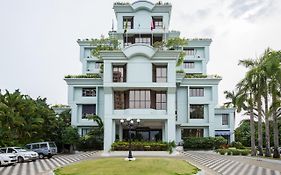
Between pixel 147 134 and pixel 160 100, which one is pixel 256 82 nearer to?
pixel 160 100

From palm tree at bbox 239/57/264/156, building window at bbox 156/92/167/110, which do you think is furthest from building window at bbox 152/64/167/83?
palm tree at bbox 239/57/264/156

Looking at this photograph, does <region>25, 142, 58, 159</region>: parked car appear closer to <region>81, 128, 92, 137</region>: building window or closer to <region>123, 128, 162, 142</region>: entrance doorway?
<region>123, 128, 162, 142</region>: entrance doorway

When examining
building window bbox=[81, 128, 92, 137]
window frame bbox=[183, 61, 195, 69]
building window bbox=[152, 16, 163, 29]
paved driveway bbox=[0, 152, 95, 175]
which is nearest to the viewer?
paved driveway bbox=[0, 152, 95, 175]

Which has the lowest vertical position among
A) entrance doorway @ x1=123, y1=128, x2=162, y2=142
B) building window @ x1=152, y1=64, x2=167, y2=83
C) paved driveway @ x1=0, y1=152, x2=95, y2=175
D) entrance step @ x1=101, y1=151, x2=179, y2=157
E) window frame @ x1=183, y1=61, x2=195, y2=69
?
paved driveway @ x1=0, y1=152, x2=95, y2=175

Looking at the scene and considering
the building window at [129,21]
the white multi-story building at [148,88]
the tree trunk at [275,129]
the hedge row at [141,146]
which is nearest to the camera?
the tree trunk at [275,129]

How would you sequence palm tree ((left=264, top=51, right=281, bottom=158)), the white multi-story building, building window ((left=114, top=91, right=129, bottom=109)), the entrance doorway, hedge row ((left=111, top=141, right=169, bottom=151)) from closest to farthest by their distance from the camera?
palm tree ((left=264, top=51, right=281, bottom=158))
hedge row ((left=111, top=141, right=169, bottom=151))
the white multi-story building
building window ((left=114, top=91, right=129, bottom=109))
the entrance doorway

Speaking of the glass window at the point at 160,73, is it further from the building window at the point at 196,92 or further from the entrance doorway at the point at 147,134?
the building window at the point at 196,92

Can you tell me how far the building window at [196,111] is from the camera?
51.1 meters

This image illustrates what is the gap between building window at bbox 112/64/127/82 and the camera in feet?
135

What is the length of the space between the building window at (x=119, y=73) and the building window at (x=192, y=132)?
48.0ft

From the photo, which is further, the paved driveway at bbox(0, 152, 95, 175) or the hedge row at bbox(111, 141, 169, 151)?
the hedge row at bbox(111, 141, 169, 151)

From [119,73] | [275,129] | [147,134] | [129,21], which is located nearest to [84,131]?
[147,134]

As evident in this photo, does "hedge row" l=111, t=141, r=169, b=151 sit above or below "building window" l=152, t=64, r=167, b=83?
below

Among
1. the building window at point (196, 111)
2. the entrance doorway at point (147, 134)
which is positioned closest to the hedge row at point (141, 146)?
the entrance doorway at point (147, 134)
